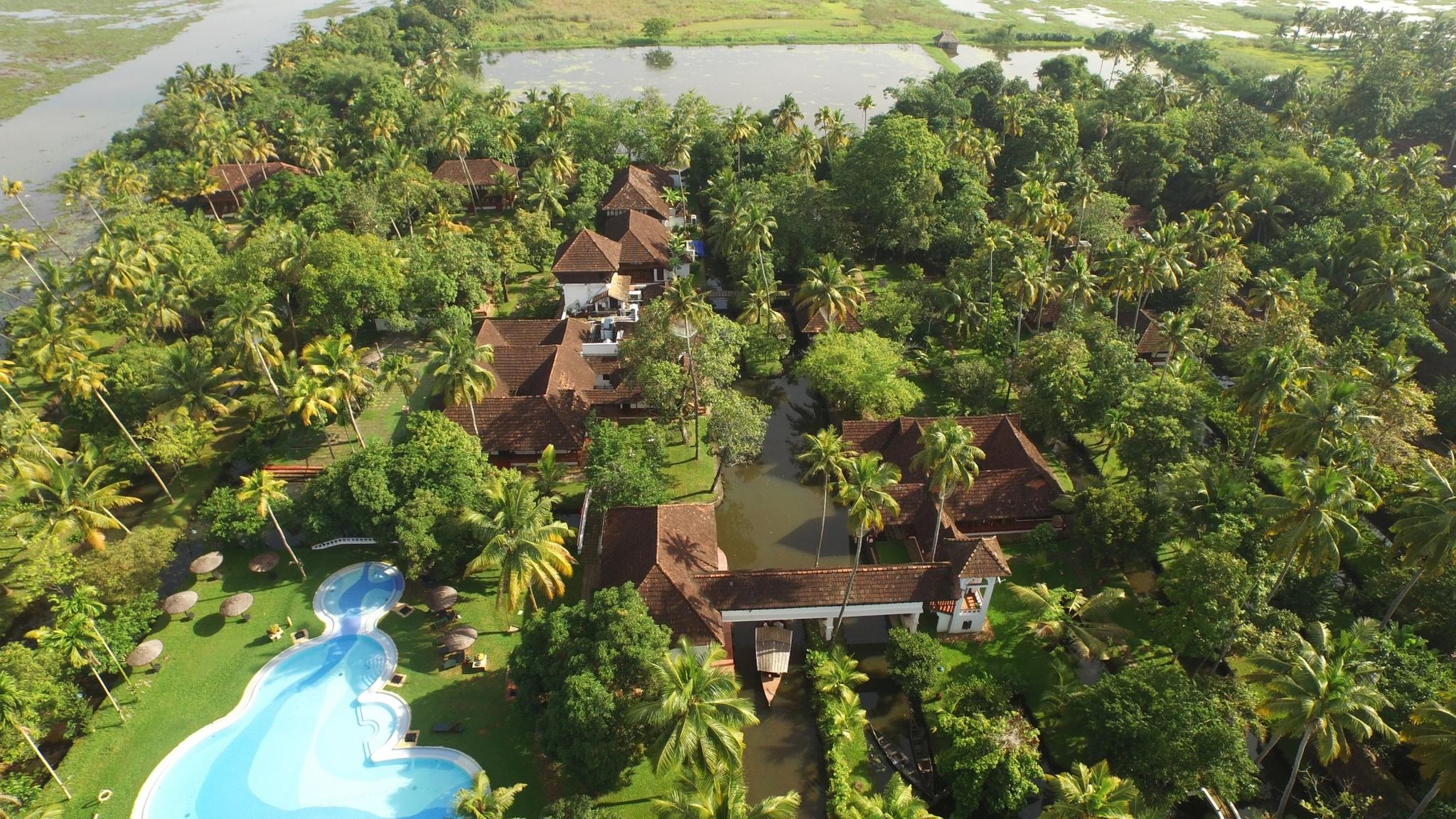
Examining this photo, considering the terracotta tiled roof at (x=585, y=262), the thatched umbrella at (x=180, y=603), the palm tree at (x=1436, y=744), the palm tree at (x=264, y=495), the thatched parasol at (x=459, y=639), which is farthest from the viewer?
the terracotta tiled roof at (x=585, y=262)

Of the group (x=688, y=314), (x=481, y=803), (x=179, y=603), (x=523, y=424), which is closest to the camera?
(x=481, y=803)

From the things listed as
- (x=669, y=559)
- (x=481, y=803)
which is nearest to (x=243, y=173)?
(x=669, y=559)

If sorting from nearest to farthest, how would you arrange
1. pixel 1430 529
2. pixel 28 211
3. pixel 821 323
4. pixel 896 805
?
pixel 896 805 < pixel 1430 529 < pixel 821 323 < pixel 28 211

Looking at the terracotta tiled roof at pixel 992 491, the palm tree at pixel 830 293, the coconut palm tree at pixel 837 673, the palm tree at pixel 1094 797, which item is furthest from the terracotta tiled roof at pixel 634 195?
the palm tree at pixel 1094 797

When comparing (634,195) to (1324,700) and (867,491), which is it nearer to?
(867,491)

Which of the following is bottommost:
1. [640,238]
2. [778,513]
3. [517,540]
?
[778,513]

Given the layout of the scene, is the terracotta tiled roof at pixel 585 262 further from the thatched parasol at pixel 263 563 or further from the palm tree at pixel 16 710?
Answer: the palm tree at pixel 16 710
